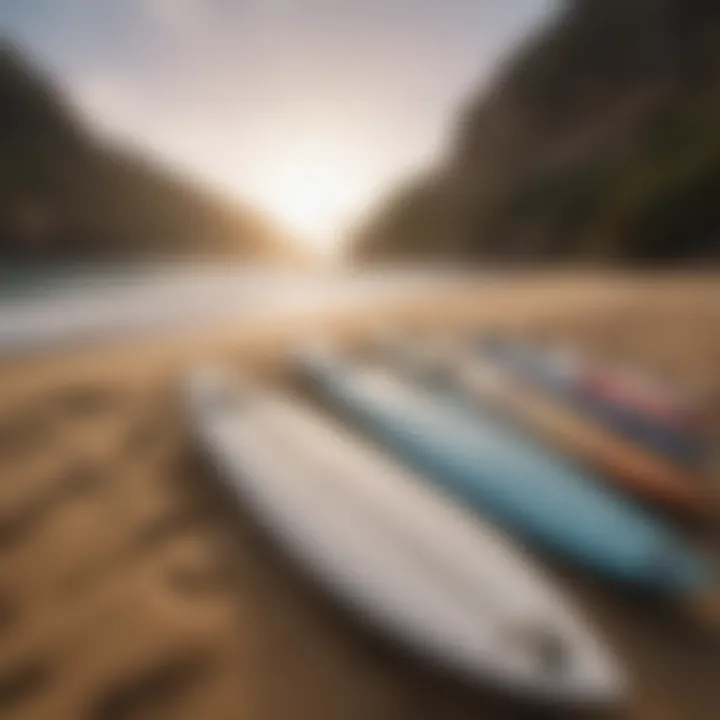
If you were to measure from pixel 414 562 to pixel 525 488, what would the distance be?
36 cm

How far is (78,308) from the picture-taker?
117 inches

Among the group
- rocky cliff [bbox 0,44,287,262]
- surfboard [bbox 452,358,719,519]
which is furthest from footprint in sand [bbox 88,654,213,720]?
rocky cliff [bbox 0,44,287,262]

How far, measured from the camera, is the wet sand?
2.51 ft

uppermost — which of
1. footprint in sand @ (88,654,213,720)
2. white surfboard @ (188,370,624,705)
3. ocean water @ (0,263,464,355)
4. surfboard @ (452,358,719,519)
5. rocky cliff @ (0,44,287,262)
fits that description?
rocky cliff @ (0,44,287,262)

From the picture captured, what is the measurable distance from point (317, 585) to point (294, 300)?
2797mm

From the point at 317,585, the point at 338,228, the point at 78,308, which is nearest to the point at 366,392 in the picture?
the point at 338,228

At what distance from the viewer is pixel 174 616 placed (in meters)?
0.90

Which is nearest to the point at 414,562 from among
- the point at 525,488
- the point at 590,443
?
the point at 525,488

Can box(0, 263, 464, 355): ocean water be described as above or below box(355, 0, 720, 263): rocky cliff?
below

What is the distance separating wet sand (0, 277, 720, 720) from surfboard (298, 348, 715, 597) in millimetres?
60

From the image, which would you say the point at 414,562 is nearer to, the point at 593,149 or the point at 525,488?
the point at 525,488

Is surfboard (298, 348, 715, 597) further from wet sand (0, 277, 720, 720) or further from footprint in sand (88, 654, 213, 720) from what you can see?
footprint in sand (88, 654, 213, 720)

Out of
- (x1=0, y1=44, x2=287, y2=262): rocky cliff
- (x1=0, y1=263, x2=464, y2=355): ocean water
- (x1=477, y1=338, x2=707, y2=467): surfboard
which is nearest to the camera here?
(x1=477, y1=338, x2=707, y2=467): surfboard

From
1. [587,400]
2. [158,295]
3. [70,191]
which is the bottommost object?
[587,400]
